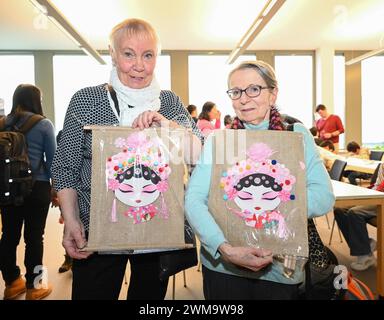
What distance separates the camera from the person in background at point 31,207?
7.79 ft

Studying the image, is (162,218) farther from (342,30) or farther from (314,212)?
(342,30)

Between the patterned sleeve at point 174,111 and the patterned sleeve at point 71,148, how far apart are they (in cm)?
26

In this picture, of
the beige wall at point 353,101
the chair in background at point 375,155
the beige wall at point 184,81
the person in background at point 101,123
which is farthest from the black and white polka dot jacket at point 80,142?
the beige wall at point 353,101

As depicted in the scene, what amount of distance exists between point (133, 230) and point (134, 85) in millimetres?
459

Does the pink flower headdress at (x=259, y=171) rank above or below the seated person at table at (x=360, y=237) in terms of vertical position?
above

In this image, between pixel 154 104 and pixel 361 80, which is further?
→ pixel 361 80

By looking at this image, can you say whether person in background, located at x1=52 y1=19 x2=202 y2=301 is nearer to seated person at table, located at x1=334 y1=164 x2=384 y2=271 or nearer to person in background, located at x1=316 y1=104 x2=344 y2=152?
seated person at table, located at x1=334 y1=164 x2=384 y2=271

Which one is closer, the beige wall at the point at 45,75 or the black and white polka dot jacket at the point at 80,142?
the black and white polka dot jacket at the point at 80,142

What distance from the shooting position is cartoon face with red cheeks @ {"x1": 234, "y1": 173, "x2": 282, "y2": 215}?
95 centimetres

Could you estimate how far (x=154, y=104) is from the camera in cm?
109

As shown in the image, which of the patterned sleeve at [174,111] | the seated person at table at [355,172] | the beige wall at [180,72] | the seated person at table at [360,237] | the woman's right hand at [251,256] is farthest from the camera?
the beige wall at [180,72]

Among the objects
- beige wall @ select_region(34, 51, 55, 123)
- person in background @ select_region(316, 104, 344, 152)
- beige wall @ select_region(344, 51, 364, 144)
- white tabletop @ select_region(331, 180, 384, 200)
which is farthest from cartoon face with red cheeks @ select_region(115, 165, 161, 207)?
beige wall @ select_region(344, 51, 364, 144)

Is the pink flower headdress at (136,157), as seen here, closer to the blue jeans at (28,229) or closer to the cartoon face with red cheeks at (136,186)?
the cartoon face with red cheeks at (136,186)

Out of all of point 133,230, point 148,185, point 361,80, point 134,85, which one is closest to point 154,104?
point 134,85
